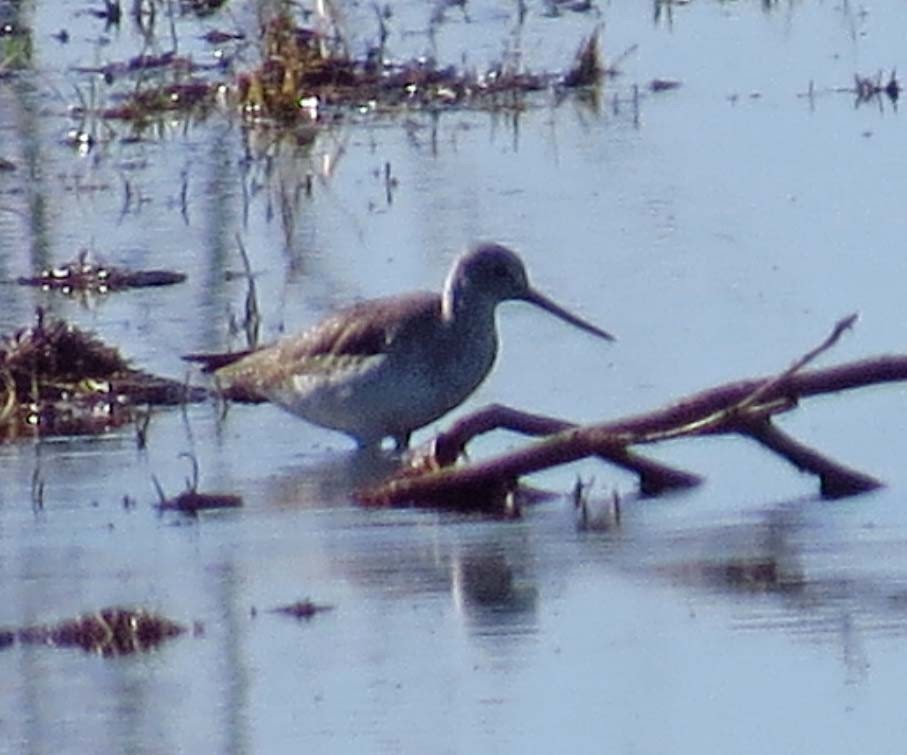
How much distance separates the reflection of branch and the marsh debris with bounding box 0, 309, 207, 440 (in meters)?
1.31

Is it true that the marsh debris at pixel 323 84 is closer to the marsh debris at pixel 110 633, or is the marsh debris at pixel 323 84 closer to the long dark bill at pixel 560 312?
the long dark bill at pixel 560 312

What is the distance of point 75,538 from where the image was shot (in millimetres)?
8141

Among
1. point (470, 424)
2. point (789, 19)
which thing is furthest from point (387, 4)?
point (470, 424)

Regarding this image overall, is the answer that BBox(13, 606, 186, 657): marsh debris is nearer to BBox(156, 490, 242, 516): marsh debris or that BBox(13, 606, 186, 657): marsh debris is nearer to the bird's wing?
BBox(156, 490, 242, 516): marsh debris

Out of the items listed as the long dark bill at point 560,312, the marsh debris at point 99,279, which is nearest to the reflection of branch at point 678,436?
the long dark bill at point 560,312

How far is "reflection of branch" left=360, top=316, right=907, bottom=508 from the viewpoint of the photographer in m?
8.13

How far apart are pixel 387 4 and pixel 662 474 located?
799 centimetres

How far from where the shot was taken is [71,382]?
9.67 m

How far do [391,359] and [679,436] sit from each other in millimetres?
1366

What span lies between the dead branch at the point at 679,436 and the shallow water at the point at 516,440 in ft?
0.28

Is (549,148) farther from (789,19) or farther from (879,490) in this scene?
(879,490)

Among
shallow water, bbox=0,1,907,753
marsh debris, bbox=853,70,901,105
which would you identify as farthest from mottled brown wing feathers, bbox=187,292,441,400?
marsh debris, bbox=853,70,901,105

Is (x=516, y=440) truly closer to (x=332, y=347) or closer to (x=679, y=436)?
(x=332, y=347)

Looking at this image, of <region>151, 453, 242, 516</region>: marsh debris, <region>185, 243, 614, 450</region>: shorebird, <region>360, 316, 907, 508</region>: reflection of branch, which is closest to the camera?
<region>360, 316, 907, 508</region>: reflection of branch
